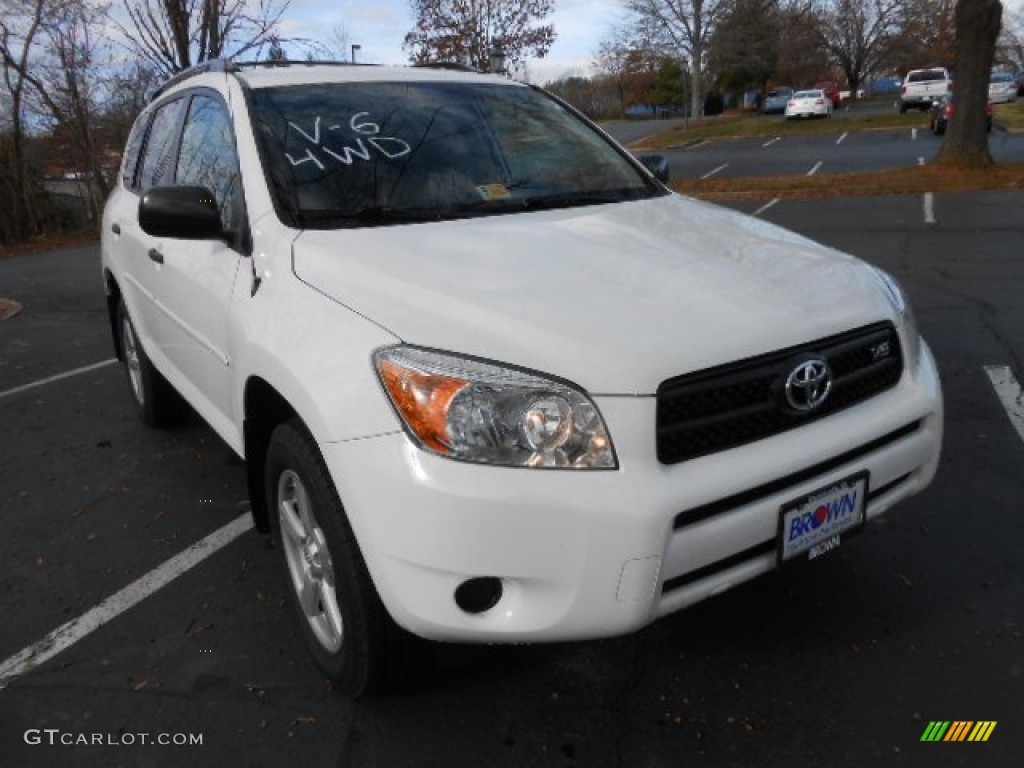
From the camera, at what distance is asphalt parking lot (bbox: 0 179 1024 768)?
231cm

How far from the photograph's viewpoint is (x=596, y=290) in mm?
2262

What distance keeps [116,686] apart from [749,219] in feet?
8.85

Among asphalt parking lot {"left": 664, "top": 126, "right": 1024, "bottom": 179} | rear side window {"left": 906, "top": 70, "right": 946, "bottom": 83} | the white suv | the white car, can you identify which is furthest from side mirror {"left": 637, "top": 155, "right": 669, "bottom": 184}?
rear side window {"left": 906, "top": 70, "right": 946, "bottom": 83}

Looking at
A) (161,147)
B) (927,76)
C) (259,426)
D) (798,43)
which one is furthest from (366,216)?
(798,43)

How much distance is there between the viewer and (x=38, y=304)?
1003cm

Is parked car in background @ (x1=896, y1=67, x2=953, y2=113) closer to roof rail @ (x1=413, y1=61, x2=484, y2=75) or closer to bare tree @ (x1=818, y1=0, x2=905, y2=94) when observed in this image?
bare tree @ (x1=818, y1=0, x2=905, y2=94)

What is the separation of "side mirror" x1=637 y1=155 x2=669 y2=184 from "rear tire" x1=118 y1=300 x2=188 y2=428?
2.72 m

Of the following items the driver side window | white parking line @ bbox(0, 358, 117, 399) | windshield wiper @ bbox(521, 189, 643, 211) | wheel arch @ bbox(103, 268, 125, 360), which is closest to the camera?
the driver side window

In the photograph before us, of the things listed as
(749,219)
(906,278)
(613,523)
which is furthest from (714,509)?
(906,278)

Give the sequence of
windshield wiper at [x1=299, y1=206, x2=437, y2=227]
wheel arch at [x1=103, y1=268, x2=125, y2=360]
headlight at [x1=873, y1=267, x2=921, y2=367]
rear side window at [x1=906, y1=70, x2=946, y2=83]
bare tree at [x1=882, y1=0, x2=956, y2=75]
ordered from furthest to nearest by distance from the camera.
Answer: bare tree at [x1=882, y1=0, x2=956, y2=75] < rear side window at [x1=906, y1=70, x2=946, y2=83] < wheel arch at [x1=103, y1=268, x2=125, y2=360] < windshield wiper at [x1=299, y1=206, x2=437, y2=227] < headlight at [x1=873, y1=267, x2=921, y2=367]

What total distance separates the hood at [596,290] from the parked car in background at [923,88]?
45.9m

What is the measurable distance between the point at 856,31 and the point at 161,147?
72.1 meters

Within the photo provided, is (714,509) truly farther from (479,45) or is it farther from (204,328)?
(479,45)

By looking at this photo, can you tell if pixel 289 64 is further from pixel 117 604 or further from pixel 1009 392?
pixel 1009 392
